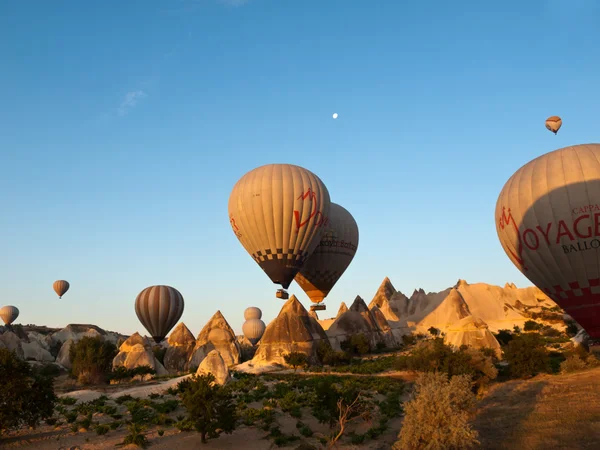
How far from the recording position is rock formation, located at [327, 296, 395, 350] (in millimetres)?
60438

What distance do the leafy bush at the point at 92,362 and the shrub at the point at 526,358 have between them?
33264mm

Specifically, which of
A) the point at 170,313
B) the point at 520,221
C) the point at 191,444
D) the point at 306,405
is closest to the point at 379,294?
the point at 170,313

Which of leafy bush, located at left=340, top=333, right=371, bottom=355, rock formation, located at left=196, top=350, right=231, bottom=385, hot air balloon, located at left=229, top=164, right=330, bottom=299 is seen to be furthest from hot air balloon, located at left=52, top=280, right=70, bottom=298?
rock formation, located at left=196, top=350, right=231, bottom=385

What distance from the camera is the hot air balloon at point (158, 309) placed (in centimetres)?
5744

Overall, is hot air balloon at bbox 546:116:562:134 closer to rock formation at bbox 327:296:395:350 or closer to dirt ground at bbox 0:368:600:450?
dirt ground at bbox 0:368:600:450

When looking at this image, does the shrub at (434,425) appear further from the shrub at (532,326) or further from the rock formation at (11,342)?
the rock formation at (11,342)

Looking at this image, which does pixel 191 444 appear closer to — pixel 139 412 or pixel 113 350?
pixel 139 412

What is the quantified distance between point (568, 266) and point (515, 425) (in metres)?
15.6

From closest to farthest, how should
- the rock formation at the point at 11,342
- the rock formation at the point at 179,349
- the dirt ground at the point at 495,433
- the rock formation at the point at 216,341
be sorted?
1. the dirt ground at the point at 495,433
2. the rock formation at the point at 216,341
3. the rock formation at the point at 179,349
4. the rock formation at the point at 11,342

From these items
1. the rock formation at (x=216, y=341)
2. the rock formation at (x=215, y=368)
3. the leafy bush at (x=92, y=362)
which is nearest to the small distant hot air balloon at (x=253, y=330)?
the rock formation at (x=216, y=341)

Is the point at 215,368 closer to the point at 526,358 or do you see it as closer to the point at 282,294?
the point at 282,294

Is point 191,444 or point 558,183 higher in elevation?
point 558,183

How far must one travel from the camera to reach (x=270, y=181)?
44.3m

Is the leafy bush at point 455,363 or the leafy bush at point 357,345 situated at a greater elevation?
the leafy bush at point 357,345
